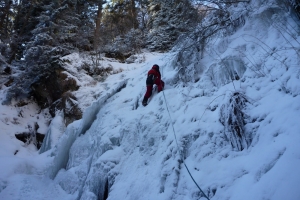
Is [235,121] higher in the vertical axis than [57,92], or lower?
lower

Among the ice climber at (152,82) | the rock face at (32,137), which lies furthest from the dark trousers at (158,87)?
the rock face at (32,137)

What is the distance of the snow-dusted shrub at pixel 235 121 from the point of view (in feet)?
9.09

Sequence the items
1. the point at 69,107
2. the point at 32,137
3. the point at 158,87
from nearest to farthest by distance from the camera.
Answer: the point at 158,87
the point at 69,107
the point at 32,137

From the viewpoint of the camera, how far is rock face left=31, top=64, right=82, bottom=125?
9.38 m

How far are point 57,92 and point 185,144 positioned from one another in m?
8.84

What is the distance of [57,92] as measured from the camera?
10.6 m

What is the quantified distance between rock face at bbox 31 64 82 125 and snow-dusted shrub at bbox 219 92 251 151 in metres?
7.18

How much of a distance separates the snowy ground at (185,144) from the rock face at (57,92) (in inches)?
101

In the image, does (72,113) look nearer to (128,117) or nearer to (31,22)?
(128,117)

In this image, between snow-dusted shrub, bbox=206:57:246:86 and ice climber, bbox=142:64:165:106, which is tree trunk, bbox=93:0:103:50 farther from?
snow-dusted shrub, bbox=206:57:246:86

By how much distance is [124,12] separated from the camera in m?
17.3

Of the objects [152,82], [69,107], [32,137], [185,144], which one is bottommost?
[32,137]

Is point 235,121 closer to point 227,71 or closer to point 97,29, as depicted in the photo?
point 227,71

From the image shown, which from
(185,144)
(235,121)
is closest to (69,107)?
(185,144)
